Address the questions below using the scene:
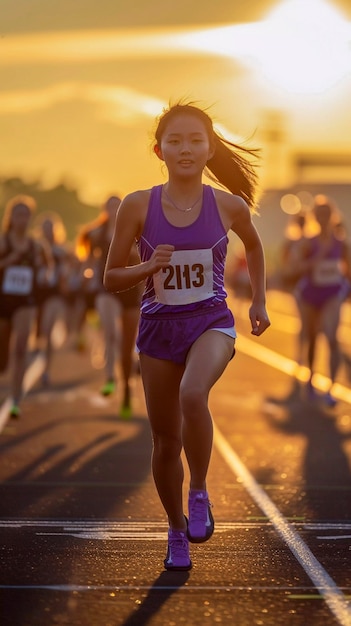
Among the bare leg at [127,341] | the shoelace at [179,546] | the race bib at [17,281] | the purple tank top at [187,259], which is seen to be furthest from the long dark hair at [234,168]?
the bare leg at [127,341]

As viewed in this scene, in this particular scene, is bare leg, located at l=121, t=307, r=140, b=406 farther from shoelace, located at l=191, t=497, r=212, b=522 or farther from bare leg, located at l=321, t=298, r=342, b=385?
shoelace, located at l=191, t=497, r=212, b=522

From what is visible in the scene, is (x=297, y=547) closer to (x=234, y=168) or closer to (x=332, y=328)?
(x=234, y=168)

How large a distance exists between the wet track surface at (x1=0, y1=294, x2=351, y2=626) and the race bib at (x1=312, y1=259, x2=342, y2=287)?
1259mm

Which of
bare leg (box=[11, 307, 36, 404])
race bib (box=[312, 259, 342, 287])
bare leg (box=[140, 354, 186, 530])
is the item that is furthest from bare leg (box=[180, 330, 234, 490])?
race bib (box=[312, 259, 342, 287])

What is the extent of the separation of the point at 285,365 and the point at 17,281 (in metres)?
8.86

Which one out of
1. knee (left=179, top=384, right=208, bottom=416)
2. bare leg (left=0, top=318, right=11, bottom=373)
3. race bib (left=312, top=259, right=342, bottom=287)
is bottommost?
bare leg (left=0, top=318, right=11, bottom=373)

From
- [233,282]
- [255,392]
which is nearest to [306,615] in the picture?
[255,392]

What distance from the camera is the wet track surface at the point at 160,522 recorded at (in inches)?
235

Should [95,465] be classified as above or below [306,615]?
below

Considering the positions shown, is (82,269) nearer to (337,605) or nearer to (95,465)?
(95,465)

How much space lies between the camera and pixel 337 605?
19.6 ft

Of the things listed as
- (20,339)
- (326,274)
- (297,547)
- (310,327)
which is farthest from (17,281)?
(297,547)

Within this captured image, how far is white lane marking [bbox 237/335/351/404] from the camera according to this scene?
56.4 feet

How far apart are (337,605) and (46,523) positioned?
247cm
